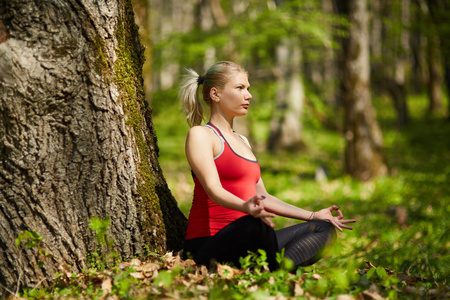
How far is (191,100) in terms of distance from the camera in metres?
3.21

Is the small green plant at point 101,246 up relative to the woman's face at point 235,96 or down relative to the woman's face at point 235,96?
down

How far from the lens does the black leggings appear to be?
275 centimetres

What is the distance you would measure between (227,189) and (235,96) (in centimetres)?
66

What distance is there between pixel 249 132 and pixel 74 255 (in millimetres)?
9145

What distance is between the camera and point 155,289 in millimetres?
2568

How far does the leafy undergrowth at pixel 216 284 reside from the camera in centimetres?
249

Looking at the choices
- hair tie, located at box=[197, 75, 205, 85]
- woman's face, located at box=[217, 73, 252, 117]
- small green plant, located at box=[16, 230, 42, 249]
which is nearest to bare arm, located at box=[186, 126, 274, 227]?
woman's face, located at box=[217, 73, 252, 117]

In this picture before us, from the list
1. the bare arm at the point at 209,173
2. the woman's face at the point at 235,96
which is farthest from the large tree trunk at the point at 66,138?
the woman's face at the point at 235,96

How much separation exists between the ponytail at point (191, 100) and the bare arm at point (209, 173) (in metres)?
0.30

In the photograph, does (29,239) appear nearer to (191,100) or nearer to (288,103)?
(191,100)

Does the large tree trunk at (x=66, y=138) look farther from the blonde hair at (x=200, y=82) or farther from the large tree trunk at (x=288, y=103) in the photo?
the large tree trunk at (x=288, y=103)

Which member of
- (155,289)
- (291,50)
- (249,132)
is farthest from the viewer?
(291,50)

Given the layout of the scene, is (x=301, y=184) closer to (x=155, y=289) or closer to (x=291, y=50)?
(x=291, y=50)

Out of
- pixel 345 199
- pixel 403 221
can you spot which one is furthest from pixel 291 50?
pixel 403 221
